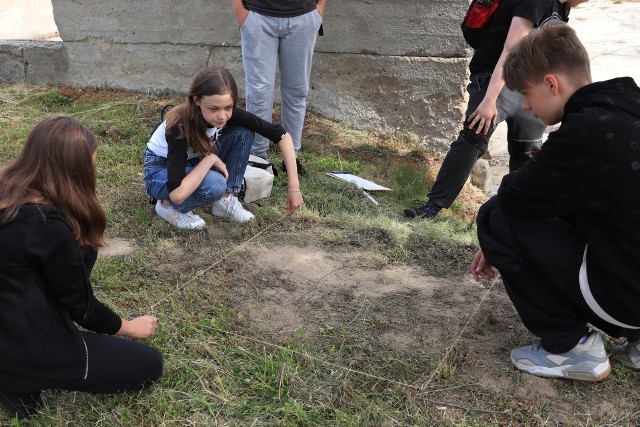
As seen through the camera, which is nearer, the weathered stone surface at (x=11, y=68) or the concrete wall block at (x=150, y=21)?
the concrete wall block at (x=150, y=21)

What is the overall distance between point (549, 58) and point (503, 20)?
183cm

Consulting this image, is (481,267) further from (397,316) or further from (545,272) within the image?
(397,316)

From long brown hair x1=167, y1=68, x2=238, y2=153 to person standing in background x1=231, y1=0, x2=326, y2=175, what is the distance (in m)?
0.99

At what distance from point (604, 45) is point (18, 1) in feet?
28.2

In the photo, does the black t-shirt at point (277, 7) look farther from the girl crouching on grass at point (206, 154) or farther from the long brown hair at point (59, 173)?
the long brown hair at point (59, 173)

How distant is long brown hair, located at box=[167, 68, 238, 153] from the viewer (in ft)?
11.7

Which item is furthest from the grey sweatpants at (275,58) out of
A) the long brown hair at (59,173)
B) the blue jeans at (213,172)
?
the long brown hair at (59,173)

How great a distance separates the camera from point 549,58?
7.82ft

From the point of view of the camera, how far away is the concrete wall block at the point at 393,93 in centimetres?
572

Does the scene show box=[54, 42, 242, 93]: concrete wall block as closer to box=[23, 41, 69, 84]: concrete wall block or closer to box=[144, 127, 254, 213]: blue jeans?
box=[23, 41, 69, 84]: concrete wall block

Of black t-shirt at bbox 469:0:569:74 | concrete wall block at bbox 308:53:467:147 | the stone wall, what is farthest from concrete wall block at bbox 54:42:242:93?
black t-shirt at bbox 469:0:569:74

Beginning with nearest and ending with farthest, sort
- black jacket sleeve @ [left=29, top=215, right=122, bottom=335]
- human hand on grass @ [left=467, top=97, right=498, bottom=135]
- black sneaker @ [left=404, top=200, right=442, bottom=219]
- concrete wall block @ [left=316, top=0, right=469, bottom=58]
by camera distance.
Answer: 1. black jacket sleeve @ [left=29, top=215, right=122, bottom=335]
2. human hand on grass @ [left=467, top=97, right=498, bottom=135]
3. black sneaker @ [left=404, top=200, right=442, bottom=219]
4. concrete wall block @ [left=316, top=0, right=469, bottom=58]

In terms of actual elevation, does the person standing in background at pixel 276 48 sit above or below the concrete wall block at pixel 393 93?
above

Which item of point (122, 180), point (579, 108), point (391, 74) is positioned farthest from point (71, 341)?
point (391, 74)
